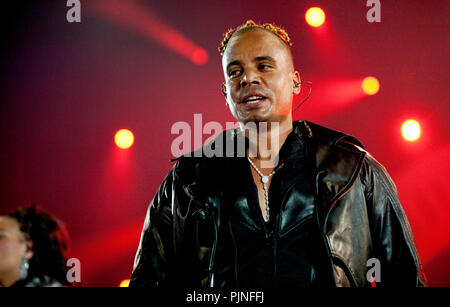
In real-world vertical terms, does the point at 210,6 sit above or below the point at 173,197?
above

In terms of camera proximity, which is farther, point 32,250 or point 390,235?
point 32,250

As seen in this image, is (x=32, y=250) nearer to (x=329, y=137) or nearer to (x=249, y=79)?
(x=249, y=79)

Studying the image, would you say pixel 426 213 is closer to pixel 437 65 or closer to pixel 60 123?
pixel 437 65

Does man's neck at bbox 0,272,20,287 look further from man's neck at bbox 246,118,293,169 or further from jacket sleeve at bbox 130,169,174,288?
man's neck at bbox 246,118,293,169

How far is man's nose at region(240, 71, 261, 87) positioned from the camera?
1689 millimetres

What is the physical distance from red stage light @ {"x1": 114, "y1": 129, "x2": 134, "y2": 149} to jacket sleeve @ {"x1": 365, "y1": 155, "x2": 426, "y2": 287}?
91.9 inches

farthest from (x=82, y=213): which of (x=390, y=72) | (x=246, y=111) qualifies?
(x=390, y=72)

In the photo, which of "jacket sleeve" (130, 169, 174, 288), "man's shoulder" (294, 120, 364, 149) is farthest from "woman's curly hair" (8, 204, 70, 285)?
"man's shoulder" (294, 120, 364, 149)

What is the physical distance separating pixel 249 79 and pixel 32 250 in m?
2.16

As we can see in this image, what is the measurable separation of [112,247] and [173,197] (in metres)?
1.84

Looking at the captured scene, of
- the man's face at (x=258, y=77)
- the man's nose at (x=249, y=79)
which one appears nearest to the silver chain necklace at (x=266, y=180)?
the man's face at (x=258, y=77)

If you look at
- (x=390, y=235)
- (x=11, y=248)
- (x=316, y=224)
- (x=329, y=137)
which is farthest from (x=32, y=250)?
(x=390, y=235)

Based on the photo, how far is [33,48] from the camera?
139 inches

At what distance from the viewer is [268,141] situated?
72.2 inches
